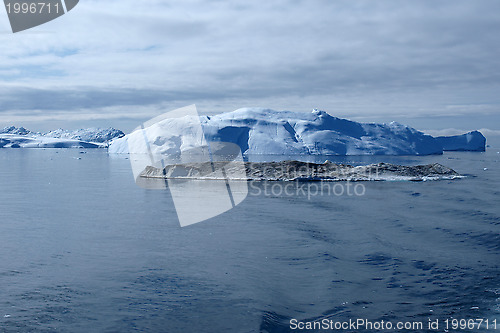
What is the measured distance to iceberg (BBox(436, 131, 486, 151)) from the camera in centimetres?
13575

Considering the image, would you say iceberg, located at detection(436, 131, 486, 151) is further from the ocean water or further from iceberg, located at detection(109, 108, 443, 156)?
the ocean water

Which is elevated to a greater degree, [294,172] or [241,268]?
[294,172]

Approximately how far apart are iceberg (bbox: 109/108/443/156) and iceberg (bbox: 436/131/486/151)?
15842 millimetres

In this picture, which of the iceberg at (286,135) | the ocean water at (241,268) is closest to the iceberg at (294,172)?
the ocean water at (241,268)

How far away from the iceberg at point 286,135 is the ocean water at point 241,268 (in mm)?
86688

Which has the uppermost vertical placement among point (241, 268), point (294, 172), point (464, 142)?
point (464, 142)

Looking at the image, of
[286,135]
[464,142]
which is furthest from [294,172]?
[464,142]

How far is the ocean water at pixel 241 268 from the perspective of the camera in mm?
8766

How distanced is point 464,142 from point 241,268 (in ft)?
473

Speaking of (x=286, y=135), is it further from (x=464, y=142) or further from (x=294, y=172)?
(x=294, y=172)

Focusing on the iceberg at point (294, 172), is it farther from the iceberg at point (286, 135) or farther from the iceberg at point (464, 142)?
the iceberg at point (464, 142)

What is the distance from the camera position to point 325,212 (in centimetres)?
2305

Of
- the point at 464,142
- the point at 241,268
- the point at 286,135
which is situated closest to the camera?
the point at 241,268

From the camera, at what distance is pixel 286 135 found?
116 metres
